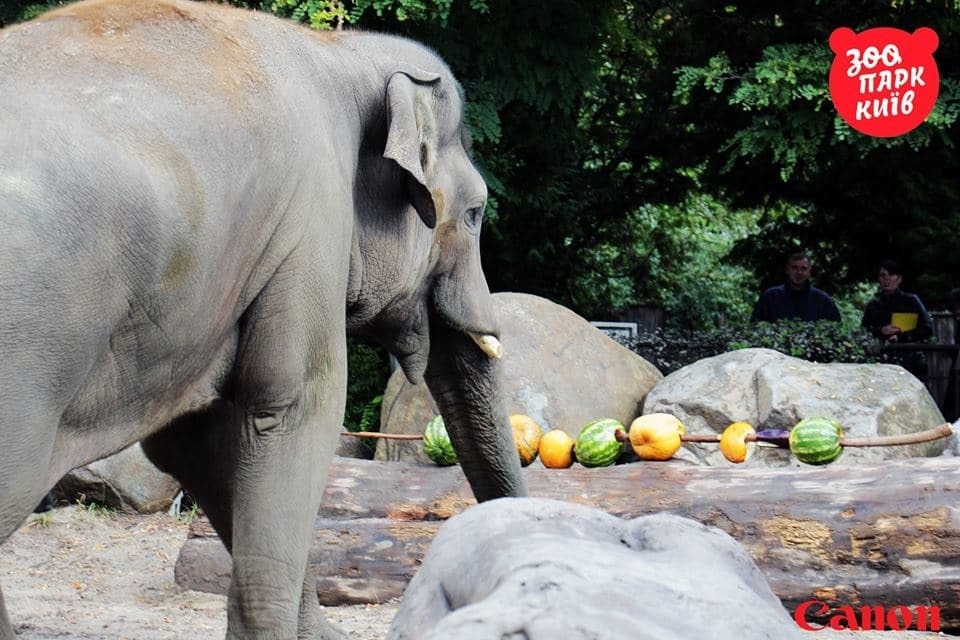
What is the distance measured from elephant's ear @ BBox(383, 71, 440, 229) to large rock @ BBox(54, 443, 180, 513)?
489 cm

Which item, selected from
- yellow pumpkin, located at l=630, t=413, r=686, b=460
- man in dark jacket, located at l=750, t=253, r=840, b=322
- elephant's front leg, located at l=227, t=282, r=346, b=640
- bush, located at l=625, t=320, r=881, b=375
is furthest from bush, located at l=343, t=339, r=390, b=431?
elephant's front leg, located at l=227, t=282, r=346, b=640

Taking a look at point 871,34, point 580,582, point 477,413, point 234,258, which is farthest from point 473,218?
point 871,34

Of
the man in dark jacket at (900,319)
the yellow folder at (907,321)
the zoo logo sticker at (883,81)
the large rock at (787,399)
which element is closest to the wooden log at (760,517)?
the large rock at (787,399)

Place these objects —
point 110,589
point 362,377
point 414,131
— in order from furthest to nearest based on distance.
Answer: point 362,377
point 110,589
point 414,131

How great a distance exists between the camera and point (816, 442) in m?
6.46

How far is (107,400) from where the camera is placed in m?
3.62

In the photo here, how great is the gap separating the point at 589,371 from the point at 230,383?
17.1 ft

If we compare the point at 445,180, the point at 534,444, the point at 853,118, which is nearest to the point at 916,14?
the point at 853,118

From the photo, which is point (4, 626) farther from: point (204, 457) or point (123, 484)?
point (123, 484)

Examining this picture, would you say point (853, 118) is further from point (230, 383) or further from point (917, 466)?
point (230, 383)

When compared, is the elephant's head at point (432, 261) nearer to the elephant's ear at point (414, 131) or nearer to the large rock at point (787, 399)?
the elephant's ear at point (414, 131)

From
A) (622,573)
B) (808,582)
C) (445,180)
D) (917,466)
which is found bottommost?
(808,582)

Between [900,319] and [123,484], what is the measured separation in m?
5.76

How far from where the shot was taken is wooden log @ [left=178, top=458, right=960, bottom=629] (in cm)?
562
